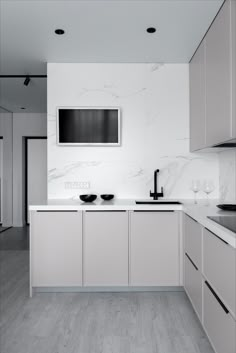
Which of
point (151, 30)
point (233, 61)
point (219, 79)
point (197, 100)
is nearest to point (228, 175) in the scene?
point (197, 100)

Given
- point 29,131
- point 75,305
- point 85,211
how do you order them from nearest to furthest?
point 75,305, point 85,211, point 29,131

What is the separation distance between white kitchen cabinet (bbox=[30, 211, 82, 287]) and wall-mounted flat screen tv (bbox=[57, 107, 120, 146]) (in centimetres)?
96

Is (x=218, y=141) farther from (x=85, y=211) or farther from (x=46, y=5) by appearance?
(x=46, y=5)

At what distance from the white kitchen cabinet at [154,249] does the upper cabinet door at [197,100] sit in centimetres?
82

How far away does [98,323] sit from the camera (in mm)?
2473

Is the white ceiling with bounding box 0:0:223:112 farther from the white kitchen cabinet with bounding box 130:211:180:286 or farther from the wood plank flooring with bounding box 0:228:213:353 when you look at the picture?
the wood plank flooring with bounding box 0:228:213:353

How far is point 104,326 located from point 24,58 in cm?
286

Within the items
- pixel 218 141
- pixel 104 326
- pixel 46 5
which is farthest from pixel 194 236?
pixel 46 5

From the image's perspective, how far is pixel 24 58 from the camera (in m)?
3.51

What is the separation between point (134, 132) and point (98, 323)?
2.05 m

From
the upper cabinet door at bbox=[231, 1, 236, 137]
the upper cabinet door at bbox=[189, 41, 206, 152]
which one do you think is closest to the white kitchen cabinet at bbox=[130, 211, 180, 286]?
the upper cabinet door at bbox=[189, 41, 206, 152]

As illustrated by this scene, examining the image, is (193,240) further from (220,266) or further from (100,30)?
(100,30)

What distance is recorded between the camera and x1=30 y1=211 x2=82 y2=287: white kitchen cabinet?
3008 mm

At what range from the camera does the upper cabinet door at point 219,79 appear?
2230 mm
